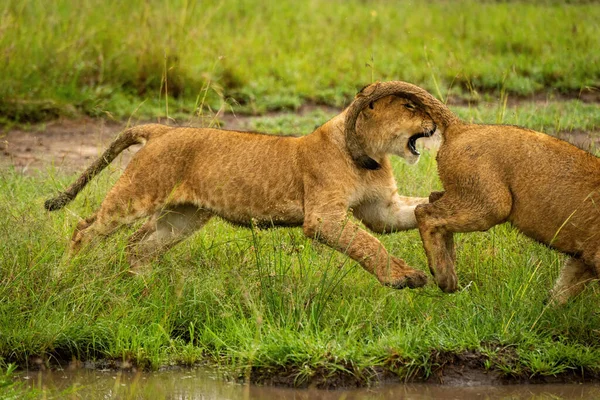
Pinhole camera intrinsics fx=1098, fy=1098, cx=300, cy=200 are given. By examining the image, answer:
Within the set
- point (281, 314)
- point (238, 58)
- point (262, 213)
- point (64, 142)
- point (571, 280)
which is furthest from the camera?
point (238, 58)

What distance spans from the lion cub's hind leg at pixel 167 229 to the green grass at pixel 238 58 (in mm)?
2881

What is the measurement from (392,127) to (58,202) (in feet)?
6.77

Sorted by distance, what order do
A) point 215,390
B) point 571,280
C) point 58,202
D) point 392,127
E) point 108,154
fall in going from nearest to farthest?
point 215,390 → point 571,280 → point 392,127 → point 58,202 → point 108,154

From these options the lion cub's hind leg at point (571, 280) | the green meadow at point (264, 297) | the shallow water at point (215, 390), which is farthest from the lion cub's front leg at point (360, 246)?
the lion cub's hind leg at point (571, 280)

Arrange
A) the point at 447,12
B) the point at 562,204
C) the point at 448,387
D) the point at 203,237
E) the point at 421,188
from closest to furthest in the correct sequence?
the point at 448,387, the point at 562,204, the point at 203,237, the point at 421,188, the point at 447,12

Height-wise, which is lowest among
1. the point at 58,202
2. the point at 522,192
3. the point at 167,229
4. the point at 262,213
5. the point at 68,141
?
the point at 68,141

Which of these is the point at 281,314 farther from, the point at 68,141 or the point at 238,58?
the point at 238,58

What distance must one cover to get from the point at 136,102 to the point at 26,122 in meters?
1.03

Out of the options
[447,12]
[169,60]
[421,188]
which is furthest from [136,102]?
[447,12]

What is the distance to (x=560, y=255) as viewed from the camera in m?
6.33

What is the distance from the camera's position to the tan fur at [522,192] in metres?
5.62

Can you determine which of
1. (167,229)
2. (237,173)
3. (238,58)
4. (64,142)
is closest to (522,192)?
(237,173)

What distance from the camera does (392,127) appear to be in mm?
6094

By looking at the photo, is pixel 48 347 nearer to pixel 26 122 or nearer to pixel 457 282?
pixel 457 282
